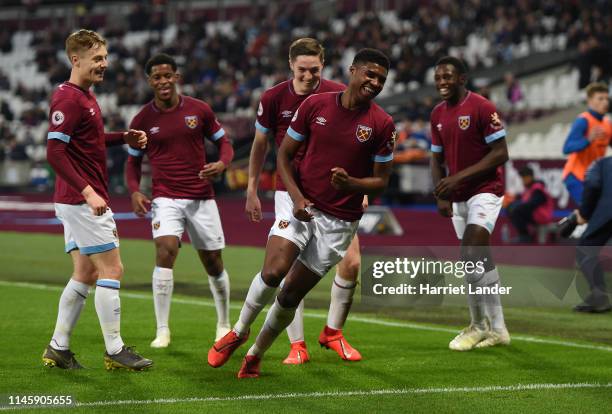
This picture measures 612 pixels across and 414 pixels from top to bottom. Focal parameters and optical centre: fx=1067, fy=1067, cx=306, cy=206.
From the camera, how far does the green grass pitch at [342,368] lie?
6.46 m

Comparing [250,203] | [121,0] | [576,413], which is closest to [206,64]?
[121,0]

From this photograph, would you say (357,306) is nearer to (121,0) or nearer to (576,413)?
(576,413)

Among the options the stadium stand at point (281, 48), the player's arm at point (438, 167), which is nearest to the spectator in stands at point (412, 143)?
the stadium stand at point (281, 48)

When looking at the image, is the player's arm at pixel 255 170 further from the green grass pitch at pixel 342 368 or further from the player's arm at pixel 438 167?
the player's arm at pixel 438 167

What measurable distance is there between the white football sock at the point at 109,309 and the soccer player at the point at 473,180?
277 centimetres

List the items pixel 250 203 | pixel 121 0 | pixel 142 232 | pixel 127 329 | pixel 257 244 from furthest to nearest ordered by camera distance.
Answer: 1. pixel 121 0
2. pixel 142 232
3. pixel 257 244
4. pixel 127 329
5. pixel 250 203

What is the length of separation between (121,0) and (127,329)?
39.6 m

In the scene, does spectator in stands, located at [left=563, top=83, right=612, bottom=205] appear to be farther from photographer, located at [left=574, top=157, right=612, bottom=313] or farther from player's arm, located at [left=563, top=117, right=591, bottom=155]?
photographer, located at [left=574, top=157, right=612, bottom=313]

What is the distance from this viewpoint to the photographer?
400 inches

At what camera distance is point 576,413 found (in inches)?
243

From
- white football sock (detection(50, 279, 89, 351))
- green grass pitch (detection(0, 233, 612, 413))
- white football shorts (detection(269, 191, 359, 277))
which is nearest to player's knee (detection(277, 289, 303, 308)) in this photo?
white football shorts (detection(269, 191, 359, 277))

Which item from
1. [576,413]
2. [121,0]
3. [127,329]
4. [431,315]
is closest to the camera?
[576,413]

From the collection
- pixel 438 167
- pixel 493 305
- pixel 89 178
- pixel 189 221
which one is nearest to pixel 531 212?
pixel 438 167

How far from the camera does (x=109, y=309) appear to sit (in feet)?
24.2
